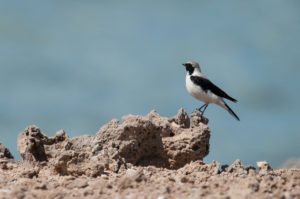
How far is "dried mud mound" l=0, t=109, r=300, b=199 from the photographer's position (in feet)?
22.5

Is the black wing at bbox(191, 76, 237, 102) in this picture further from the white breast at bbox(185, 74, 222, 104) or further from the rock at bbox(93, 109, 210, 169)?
the rock at bbox(93, 109, 210, 169)

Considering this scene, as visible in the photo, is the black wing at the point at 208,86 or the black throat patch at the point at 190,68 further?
the black throat patch at the point at 190,68

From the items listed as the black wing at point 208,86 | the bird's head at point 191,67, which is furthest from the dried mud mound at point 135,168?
the bird's head at point 191,67

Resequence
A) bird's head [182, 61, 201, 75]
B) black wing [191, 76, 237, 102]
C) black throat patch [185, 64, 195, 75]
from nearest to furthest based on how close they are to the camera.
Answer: black wing [191, 76, 237, 102]
bird's head [182, 61, 201, 75]
black throat patch [185, 64, 195, 75]

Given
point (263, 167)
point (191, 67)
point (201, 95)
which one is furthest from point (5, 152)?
point (191, 67)

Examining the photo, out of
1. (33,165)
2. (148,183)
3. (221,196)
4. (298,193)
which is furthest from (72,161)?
(298,193)

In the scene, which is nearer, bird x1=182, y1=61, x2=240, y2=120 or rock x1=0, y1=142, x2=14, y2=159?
rock x1=0, y1=142, x2=14, y2=159

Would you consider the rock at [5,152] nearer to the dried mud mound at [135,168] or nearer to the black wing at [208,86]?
the dried mud mound at [135,168]

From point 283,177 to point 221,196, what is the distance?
2159mm

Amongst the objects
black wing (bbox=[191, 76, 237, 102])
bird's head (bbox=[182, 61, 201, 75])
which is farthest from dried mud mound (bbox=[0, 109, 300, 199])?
bird's head (bbox=[182, 61, 201, 75])

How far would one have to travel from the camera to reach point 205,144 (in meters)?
9.75

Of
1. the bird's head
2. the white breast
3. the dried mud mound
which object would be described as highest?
the bird's head

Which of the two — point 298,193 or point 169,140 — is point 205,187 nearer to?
point 298,193

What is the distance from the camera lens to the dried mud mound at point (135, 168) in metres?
6.84
